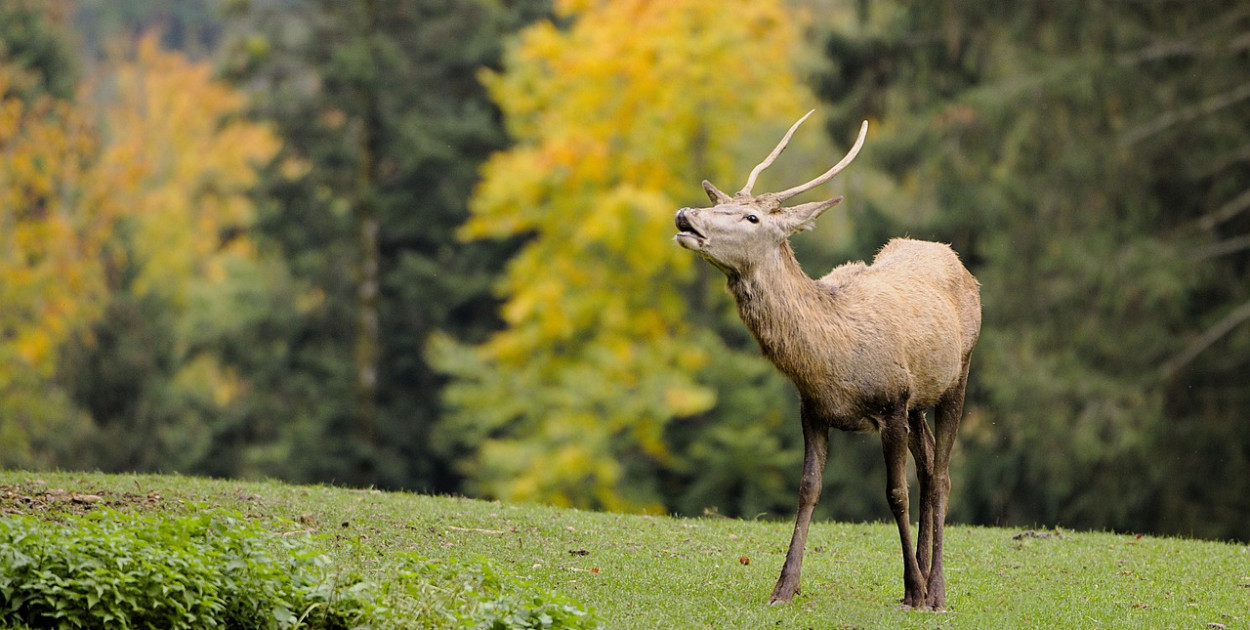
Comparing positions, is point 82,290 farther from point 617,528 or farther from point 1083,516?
point 617,528

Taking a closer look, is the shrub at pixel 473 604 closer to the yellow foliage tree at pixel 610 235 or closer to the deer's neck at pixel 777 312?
the deer's neck at pixel 777 312

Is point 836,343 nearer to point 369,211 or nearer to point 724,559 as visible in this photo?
point 724,559

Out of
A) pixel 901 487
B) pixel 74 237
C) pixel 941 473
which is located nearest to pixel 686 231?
pixel 901 487

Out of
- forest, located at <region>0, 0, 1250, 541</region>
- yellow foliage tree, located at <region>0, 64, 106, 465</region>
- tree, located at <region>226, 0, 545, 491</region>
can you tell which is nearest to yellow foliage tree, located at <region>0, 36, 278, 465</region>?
yellow foliage tree, located at <region>0, 64, 106, 465</region>

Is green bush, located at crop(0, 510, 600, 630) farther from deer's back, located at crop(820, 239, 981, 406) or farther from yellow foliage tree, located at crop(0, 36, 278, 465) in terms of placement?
yellow foliage tree, located at crop(0, 36, 278, 465)

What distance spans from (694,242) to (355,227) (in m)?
25.8

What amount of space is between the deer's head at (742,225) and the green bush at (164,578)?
9.03ft

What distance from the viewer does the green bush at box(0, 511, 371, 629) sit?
21.4ft

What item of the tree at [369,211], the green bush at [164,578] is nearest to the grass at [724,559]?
the green bush at [164,578]

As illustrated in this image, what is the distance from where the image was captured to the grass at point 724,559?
29.3 feet

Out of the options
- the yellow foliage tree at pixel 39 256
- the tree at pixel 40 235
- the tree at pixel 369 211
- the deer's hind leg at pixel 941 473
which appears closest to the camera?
the deer's hind leg at pixel 941 473

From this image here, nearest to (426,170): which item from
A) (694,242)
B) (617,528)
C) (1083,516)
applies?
(1083,516)

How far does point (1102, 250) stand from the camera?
77.2 ft

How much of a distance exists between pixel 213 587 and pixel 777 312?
3.67 m
